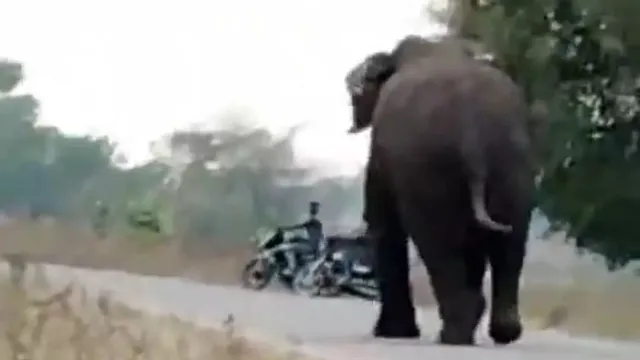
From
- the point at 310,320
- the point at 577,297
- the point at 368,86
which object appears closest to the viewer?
the point at 310,320

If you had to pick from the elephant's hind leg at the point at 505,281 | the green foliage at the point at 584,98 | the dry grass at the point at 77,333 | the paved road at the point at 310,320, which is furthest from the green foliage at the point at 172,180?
the dry grass at the point at 77,333

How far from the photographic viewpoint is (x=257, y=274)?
3580 millimetres

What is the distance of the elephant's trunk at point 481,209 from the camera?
286 centimetres

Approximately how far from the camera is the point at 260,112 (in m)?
3.89

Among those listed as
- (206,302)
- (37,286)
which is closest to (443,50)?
(206,302)

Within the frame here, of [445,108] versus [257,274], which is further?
[257,274]

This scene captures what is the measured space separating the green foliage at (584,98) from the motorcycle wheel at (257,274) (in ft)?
3.76

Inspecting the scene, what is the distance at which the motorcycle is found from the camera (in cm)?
360

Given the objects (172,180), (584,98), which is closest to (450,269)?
(172,180)

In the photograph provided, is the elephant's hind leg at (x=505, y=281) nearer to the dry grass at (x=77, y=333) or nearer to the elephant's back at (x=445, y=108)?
the elephant's back at (x=445, y=108)

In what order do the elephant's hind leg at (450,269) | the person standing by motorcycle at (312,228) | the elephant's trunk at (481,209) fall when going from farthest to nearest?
the person standing by motorcycle at (312,228) < the elephant's hind leg at (450,269) < the elephant's trunk at (481,209)

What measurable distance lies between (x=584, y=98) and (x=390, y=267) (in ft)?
4.89

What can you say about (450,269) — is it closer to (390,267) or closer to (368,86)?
(390,267)

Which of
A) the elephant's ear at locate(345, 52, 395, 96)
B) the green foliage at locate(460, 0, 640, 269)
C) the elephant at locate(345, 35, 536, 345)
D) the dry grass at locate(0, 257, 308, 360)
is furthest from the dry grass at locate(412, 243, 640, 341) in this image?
the dry grass at locate(0, 257, 308, 360)
